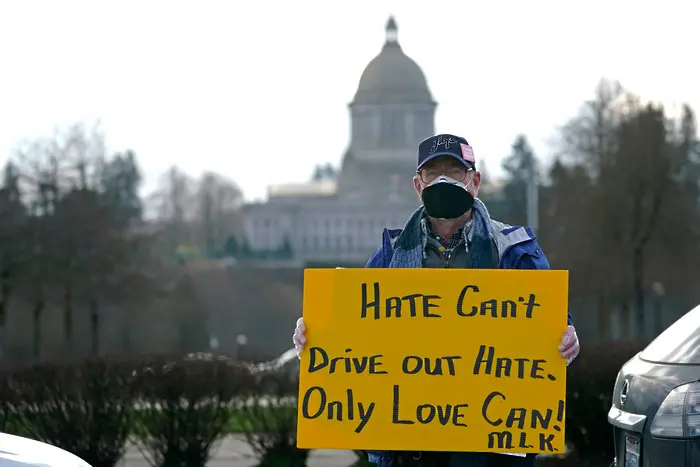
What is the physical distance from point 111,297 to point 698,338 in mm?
A: 40726

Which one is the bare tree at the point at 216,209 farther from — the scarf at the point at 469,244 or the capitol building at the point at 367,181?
the scarf at the point at 469,244

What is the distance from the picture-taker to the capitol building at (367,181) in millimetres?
140375

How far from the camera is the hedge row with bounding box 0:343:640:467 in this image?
1082cm

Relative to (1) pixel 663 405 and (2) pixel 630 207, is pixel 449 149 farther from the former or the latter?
(2) pixel 630 207

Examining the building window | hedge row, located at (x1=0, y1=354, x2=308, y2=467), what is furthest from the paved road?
the building window

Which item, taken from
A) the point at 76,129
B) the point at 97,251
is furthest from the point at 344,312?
the point at 76,129

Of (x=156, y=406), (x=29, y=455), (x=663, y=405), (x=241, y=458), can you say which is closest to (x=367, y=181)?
(x=241, y=458)

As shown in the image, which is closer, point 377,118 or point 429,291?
point 429,291

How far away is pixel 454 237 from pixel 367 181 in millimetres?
138293

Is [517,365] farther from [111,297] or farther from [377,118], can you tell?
[377,118]

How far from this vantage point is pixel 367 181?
143 metres

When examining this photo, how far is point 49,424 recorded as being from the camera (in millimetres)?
10805

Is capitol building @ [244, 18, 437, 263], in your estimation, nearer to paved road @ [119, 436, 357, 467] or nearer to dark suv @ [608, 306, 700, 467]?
paved road @ [119, 436, 357, 467]

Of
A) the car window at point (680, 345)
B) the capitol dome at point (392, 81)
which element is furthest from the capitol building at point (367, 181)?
the car window at point (680, 345)
